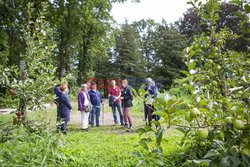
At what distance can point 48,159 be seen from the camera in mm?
3705

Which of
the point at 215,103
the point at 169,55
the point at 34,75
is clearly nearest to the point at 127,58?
the point at 169,55

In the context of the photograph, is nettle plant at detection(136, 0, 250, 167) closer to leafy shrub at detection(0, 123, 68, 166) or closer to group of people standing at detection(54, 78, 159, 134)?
leafy shrub at detection(0, 123, 68, 166)

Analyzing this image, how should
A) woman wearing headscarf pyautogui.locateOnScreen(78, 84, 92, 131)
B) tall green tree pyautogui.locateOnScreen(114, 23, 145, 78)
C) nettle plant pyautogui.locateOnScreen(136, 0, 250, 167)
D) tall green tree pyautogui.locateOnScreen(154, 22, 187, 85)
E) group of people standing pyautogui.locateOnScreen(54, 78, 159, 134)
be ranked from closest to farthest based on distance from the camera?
nettle plant pyautogui.locateOnScreen(136, 0, 250, 167), group of people standing pyautogui.locateOnScreen(54, 78, 159, 134), woman wearing headscarf pyautogui.locateOnScreen(78, 84, 92, 131), tall green tree pyautogui.locateOnScreen(154, 22, 187, 85), tall green tree pyautogui.locateOnScreen(114, 23, 145, 78)

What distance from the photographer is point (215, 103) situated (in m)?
1.39

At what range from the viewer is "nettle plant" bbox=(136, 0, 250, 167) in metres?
1.06

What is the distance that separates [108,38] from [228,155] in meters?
27.1

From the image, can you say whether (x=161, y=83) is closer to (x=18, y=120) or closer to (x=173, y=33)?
(x=173, y=33)

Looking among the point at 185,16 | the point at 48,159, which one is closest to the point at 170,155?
the point at 48,159

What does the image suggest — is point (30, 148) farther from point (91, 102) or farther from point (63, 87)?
point (91, 102)

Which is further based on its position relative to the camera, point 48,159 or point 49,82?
point 49,82

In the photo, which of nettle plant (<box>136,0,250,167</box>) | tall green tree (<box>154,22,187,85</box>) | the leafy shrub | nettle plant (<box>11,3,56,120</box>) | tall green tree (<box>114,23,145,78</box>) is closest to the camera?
nettle plant (<box>136,0,250,167</box>)

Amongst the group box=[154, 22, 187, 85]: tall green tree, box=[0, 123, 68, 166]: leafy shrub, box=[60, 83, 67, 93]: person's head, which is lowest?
box=[0, 123, 68, 166]: leafy shrub

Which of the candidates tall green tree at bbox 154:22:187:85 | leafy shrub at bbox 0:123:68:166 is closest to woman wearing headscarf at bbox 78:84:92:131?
leafy shrub at bbox 0:123:68:166

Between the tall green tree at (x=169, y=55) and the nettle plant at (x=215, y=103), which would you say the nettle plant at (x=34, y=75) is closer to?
the nettle plant at (x=215, y=103)
